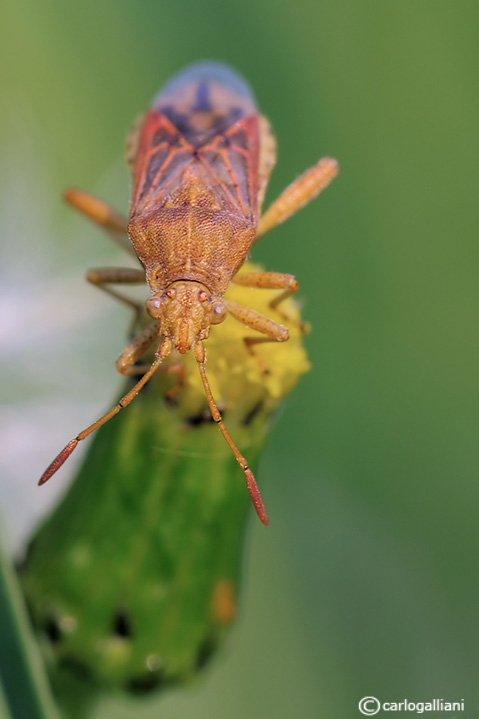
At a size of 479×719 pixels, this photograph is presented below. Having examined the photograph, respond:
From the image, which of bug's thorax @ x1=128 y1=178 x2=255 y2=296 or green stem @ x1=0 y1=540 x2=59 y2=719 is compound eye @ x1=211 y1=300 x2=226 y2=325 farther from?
green stem @ x1=0 y1=540 x2=59 y2=719

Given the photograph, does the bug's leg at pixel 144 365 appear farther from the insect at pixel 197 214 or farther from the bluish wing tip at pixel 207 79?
the bluish wing tip at pixel 207 79

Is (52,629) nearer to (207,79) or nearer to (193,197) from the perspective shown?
(193,197)

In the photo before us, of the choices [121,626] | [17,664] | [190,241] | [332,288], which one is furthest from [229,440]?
[332,288]

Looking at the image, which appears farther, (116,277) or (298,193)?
(298,193)

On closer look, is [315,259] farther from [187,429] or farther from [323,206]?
[187,429]

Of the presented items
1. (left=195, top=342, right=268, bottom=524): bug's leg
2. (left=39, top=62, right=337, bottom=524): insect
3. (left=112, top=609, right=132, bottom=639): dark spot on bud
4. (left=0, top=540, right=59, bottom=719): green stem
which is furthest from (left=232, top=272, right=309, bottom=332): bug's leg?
(left=0, top=540, right=59, bottom=719): green stem

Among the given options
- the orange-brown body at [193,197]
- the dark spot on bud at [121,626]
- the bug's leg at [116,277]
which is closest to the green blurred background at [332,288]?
the bug's leg at [116,277]
